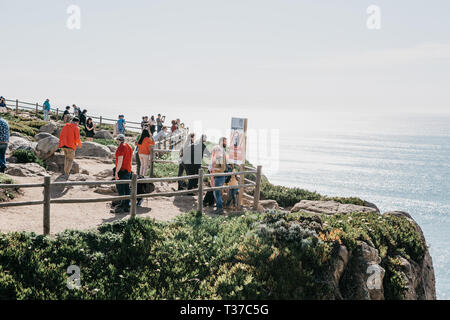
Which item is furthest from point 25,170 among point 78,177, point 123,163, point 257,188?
point 257,188

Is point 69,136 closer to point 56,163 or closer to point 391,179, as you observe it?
point 56,163

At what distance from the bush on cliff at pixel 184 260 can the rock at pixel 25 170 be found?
737cm

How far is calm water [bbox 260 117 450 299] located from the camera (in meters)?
63.2

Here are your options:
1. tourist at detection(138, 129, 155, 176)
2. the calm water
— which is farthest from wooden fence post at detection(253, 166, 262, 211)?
the calm water

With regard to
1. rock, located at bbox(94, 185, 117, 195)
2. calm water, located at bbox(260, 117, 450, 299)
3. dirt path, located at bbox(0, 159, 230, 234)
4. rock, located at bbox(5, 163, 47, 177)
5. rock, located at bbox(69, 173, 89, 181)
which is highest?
rock, located at bbox(5, 163, 47, 177)

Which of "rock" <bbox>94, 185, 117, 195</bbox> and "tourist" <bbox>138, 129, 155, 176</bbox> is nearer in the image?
"rock" <bbox>94, 185, 117, 195</bbox>

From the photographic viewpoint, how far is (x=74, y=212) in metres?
10.7

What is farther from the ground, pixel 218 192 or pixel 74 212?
pixel 218 192

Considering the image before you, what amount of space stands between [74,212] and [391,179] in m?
112

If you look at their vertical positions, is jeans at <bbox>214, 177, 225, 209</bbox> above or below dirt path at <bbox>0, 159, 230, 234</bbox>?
above

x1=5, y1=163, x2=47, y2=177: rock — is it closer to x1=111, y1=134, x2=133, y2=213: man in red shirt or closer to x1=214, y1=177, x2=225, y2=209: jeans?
x1=111, y1=134, x2=133, y2=213: man in red shirt

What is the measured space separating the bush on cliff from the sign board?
9.89 ft

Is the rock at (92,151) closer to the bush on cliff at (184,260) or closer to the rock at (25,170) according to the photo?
the rock at (25,170)

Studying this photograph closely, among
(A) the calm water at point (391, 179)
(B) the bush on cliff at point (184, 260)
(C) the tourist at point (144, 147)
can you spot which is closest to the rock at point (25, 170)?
(C) the tourist at point (144, 147)
